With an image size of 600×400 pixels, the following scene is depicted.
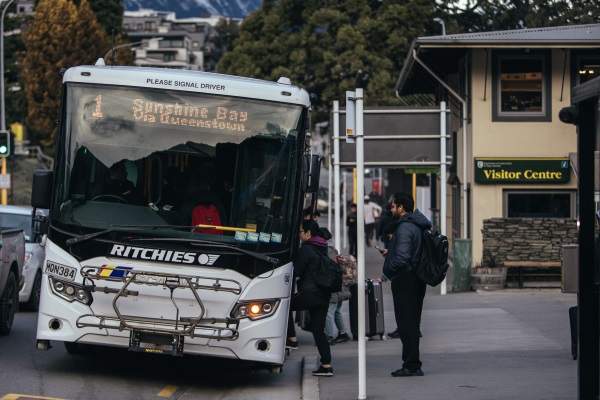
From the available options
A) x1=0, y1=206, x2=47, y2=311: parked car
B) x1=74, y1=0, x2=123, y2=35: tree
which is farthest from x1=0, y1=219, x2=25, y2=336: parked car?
x1=74, y1=0, x2=123, y2=35: tree

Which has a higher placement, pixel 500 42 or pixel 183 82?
pixel 500 42

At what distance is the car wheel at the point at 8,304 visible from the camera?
13562mm

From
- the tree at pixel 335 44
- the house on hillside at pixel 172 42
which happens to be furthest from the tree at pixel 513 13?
the house on hillside at pixel 172 42

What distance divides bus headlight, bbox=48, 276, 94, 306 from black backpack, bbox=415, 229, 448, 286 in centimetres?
322

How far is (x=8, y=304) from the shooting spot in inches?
541

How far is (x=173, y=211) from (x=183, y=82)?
131 centimetres

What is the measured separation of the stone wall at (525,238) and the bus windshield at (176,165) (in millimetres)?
11461

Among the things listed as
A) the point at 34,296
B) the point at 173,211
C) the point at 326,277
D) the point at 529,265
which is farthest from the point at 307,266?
the point at 529,265

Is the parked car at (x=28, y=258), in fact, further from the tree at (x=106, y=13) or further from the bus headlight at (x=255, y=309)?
the tree at (x=106, y=13)

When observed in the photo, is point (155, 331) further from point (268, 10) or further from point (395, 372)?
point (268, 10)

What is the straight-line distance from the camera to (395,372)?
34.9 feet

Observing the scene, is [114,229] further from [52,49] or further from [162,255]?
[52,49]

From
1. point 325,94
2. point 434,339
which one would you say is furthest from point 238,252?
point 325,94

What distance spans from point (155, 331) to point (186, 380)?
4.70 ft
